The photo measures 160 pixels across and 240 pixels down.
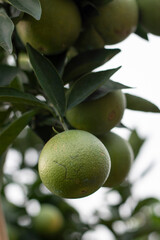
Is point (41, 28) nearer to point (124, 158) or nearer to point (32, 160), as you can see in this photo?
point (124, 158)

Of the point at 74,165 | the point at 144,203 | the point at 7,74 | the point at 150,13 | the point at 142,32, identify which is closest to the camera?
the point at 74,165

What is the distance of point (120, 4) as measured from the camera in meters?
1.07

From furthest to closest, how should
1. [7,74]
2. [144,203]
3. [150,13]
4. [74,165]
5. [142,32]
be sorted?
[144,203] < [142,32] < [150,13] < [7,74] < [74,165]

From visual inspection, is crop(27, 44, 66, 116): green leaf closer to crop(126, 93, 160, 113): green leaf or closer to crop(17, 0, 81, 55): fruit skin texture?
crop(17, 0, 81, 55): fruit skin texture

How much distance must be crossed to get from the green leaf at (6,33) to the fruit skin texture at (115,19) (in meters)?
0.32

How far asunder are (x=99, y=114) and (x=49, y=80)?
0.52 feet

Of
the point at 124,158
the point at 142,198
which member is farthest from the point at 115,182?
the point at 142,198

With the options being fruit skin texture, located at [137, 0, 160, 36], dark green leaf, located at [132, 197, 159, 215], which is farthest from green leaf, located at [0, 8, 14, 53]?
dark green leaf, located at [132, 197, 159, 215]

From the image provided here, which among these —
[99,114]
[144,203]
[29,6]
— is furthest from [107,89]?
[144,203]

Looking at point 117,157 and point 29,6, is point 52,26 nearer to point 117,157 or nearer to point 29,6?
point 29,6

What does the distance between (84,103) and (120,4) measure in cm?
31

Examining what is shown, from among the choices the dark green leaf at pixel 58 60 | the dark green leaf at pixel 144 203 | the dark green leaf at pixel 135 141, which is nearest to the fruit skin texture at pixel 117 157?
the dark green leaf at pixel 58 60

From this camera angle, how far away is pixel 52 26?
94 centimetres

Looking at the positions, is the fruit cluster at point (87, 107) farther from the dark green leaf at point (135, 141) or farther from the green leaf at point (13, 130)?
the dark green leaf at point (135, 141)
